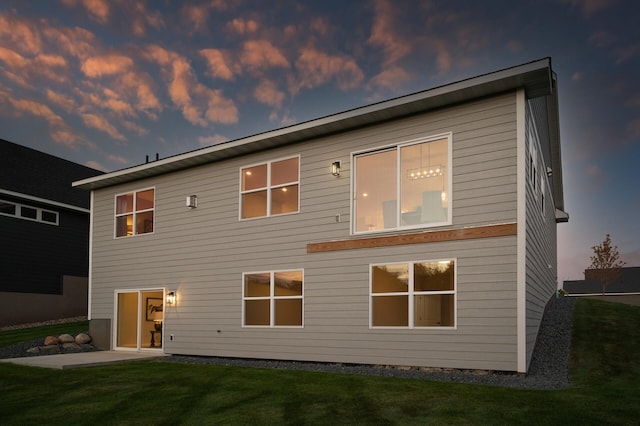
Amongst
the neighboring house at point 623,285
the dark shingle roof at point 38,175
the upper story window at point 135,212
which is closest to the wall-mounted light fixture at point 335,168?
the upper story window at point 135,212

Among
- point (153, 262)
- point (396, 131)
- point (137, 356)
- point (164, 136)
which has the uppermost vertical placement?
point (164, 136)

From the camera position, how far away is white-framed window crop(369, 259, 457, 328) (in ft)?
28.7

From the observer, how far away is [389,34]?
50.1 feet

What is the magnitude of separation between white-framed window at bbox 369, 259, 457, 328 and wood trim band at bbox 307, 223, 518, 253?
0.39m

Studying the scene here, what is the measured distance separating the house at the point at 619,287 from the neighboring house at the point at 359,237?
24360 millimetres

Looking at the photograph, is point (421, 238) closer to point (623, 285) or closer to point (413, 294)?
point (413, 294)

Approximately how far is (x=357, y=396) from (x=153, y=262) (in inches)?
325

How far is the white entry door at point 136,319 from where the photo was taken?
14.0 meters

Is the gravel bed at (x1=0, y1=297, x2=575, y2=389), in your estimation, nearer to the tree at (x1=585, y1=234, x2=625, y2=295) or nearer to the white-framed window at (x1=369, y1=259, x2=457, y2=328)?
the white-framed window at (x1=369, y1=259, x2=457, y2=328)

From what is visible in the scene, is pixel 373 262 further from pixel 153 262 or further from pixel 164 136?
pixel 164 136

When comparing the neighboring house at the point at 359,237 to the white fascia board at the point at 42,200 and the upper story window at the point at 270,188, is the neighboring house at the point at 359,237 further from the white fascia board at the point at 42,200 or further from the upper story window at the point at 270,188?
the white fascia board at the point at 42,200

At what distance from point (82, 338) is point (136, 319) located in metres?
1.52

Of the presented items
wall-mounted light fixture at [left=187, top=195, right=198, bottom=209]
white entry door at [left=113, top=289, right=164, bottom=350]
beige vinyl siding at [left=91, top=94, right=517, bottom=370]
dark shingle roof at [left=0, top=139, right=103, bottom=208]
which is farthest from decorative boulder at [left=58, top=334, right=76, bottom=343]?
dark shingle roof at [left=0, top=139, right=103, bottom=208]

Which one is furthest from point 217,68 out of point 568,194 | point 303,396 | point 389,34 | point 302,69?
point 568,194
